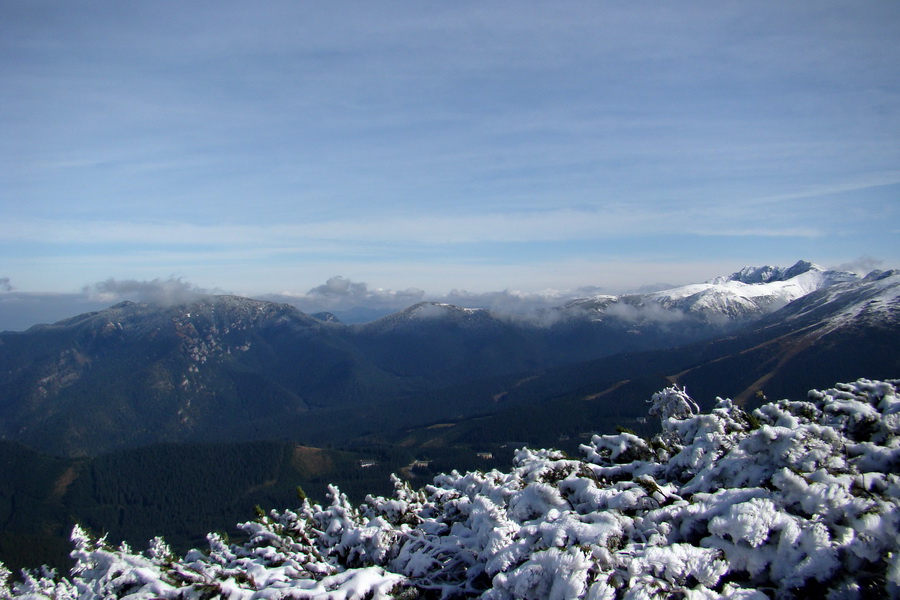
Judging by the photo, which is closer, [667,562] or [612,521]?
[667,562]

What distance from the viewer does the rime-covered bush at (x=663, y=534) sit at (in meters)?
9.84

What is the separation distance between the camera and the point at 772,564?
33.7ft

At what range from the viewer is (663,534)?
1166cm

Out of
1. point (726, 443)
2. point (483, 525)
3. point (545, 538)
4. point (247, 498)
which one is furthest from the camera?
point (247, 498)

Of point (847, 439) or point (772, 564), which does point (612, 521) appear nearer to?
point (772, 564)

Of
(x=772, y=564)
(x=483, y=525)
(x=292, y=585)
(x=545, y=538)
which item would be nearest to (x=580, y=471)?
(x=483, y=525)

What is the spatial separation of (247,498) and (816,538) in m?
207

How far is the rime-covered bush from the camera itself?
9.84 metres

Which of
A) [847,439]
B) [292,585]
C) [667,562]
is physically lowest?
[292,585]

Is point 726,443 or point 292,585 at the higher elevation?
point 726,443

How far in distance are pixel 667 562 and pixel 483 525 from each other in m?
4.86

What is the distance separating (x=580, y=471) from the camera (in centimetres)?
1605

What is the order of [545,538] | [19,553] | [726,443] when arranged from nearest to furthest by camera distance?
[545,538] < [726,443] < [19,553]

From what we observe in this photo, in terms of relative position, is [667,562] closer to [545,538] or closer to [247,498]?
[545,538]
